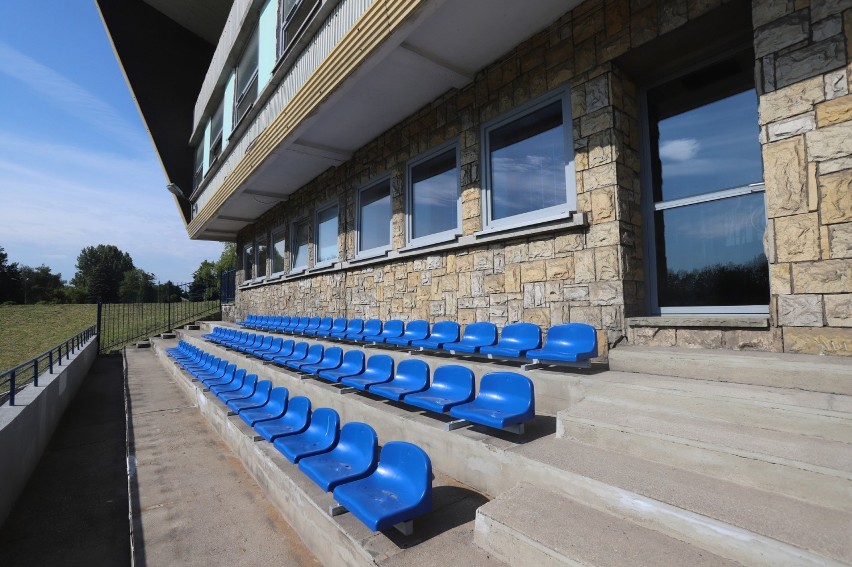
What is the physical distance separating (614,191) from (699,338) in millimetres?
1666

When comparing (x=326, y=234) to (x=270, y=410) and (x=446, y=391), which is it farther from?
(x=446, y=391)

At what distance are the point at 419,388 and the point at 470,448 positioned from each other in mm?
1114

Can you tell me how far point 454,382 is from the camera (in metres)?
3.83

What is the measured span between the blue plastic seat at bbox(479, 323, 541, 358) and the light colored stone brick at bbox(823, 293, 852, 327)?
7.42ft

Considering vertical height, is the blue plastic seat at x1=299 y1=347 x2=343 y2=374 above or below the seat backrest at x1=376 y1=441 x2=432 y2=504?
above

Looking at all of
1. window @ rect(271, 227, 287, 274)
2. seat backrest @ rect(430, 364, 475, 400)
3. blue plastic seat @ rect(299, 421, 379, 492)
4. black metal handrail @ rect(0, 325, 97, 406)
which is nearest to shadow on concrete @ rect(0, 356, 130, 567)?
black metal handrail @ rect(0, 325, 97, 406)

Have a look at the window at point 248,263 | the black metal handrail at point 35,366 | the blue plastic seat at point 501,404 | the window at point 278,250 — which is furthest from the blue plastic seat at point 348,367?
the window at point 248,263

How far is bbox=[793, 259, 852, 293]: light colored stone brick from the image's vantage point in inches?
121

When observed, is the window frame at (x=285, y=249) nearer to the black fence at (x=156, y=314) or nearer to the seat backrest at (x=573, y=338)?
the black fence at (x=156, y=314)

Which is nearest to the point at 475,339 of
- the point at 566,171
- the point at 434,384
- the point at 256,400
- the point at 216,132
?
the point at 434,384

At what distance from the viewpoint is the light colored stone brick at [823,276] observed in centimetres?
306

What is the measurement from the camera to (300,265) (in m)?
11.6

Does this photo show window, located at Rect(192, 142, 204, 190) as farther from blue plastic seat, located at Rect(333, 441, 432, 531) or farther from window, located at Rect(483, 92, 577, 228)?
blue plastic seat, located at Rect(333, 441, 432, 531)

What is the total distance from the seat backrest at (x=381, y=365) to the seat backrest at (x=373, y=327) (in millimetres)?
1791
